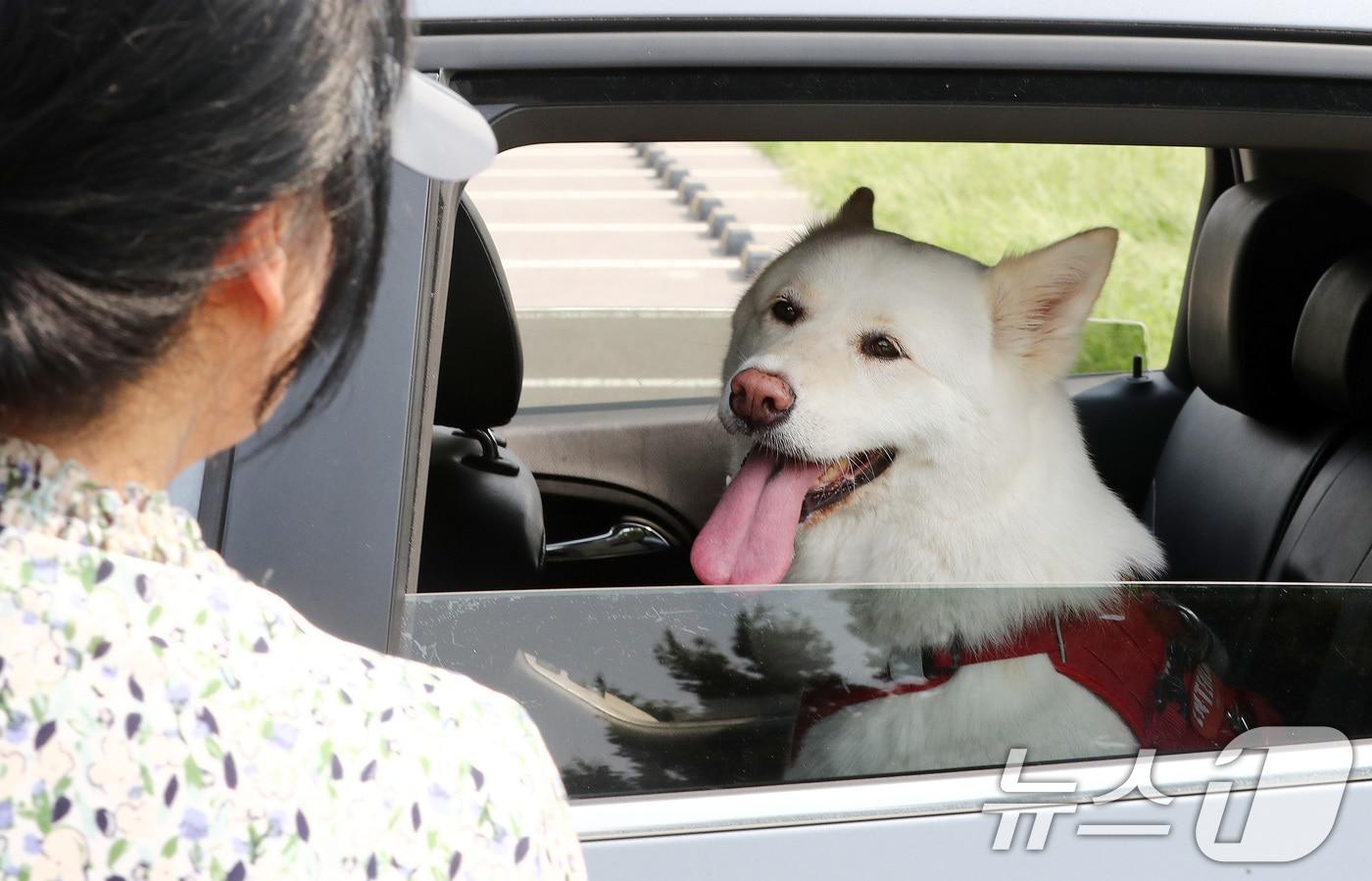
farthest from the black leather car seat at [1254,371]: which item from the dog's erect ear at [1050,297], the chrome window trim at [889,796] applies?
the chrome window trim at [889,796]

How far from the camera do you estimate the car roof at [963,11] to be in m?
1.17

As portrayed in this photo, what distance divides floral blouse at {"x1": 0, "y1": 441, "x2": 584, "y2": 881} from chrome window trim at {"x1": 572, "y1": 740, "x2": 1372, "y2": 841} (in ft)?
1.72

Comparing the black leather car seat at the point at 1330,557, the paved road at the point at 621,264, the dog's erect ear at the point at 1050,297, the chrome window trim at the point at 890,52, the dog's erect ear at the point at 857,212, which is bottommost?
the paved road at the point at 621,264

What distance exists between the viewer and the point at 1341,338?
6.75 ft

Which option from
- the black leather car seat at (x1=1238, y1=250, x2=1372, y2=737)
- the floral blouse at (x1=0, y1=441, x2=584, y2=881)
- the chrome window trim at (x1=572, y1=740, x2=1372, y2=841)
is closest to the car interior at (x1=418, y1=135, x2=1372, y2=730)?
the black leather car seat at (x1=1238, y1=250, x2=1372, y2=737)

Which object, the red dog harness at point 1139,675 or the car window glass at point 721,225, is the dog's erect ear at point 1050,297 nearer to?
the car window glass at point 721,225

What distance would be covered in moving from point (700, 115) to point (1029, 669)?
68cm

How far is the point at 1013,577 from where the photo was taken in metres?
1.90

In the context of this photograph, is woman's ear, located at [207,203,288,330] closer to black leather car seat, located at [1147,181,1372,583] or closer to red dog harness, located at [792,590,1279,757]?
red dog harness, located at [792,590,1279,757]

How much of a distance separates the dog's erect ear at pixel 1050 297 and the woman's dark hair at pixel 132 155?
1555mm

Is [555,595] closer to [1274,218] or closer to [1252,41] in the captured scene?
[1252,41]

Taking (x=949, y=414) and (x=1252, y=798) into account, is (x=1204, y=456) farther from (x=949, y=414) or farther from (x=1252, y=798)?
(x=1252, y=798)

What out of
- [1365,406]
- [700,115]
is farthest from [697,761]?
[1365,406]

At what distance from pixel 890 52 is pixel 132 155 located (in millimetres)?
824
